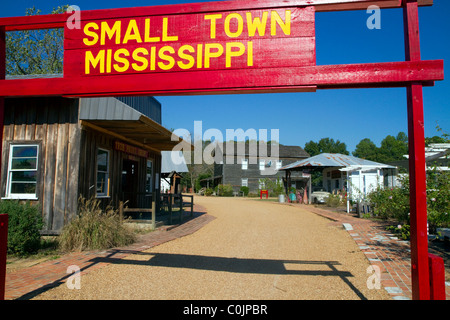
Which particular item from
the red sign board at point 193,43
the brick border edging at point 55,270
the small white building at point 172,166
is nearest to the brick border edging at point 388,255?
the red sign board at point 193,43

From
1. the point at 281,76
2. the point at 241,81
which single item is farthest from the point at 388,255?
the point at 241,81

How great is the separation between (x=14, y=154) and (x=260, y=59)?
8.52 m

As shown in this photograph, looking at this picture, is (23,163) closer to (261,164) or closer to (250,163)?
(250,163)

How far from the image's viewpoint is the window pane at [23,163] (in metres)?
8.91

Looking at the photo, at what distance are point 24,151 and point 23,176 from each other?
714 millimetres

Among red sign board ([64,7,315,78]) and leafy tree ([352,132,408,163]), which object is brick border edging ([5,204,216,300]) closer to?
red sign board ([64,7,315,78])

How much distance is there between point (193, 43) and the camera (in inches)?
145

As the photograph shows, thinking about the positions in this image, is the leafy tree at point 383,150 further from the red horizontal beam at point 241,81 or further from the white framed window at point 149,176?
the red horizontal beam at point 241,81

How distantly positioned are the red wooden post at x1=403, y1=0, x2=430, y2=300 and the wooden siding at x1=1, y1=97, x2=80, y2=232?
7.97 metres

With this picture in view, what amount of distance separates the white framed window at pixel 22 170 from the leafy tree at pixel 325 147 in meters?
91.8

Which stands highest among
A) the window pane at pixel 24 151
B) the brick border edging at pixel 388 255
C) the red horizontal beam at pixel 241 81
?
the red horizontal beam at pixel 241 81

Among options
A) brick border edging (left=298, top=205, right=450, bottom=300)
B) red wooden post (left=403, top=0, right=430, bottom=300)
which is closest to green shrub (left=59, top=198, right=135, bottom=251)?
brick border edging (left=298, top=205, right=450, bottom=300)

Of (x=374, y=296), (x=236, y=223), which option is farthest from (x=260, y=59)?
(x=236, y=223)

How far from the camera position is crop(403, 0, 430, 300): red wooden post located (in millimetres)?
2980
